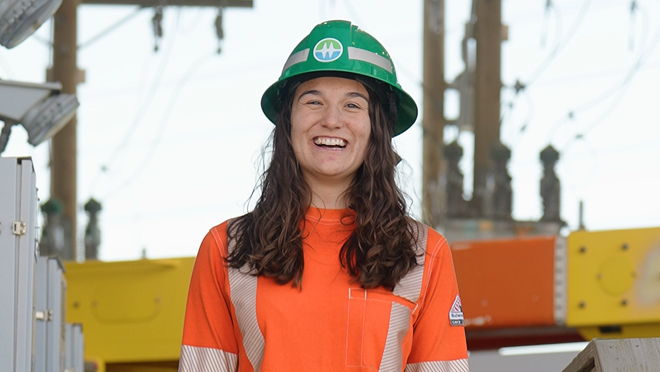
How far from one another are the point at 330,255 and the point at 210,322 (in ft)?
1.25

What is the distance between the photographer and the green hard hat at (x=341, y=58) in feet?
10.8

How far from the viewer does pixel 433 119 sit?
14352 mm

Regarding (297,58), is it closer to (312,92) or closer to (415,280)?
(312,92)

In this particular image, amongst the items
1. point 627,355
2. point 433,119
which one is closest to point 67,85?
point 433,119

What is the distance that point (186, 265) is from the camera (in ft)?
19.9

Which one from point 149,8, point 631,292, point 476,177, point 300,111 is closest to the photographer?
point 300,111

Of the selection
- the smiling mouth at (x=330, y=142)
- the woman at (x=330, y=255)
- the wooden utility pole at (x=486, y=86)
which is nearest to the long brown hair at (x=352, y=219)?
the woman at (x=330, y=255)

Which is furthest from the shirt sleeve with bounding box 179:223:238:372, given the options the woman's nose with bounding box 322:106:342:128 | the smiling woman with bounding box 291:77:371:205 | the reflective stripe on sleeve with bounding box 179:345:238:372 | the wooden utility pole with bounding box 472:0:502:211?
the wooden utility pole with bounding box 472:0:502:211

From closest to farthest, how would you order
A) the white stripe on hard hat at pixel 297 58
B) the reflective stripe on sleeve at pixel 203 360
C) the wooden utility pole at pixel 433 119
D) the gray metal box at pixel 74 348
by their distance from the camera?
1. the reflective stripe on sleeve at pixel 203 360
2. the white stripe on hard hat at pixel 297 58
3. the gray metal box at pixel 74 348
4. the wooden utility pole at pixel 433 119

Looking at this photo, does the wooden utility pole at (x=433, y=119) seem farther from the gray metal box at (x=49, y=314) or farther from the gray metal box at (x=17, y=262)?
the gray metal box at (x=17, y=262)

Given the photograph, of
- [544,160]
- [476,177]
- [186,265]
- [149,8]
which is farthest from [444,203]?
[186,265]

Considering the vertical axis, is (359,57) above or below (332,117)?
above

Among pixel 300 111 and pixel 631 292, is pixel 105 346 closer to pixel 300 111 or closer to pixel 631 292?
pixel 631 292

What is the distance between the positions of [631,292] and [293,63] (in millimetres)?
2466
